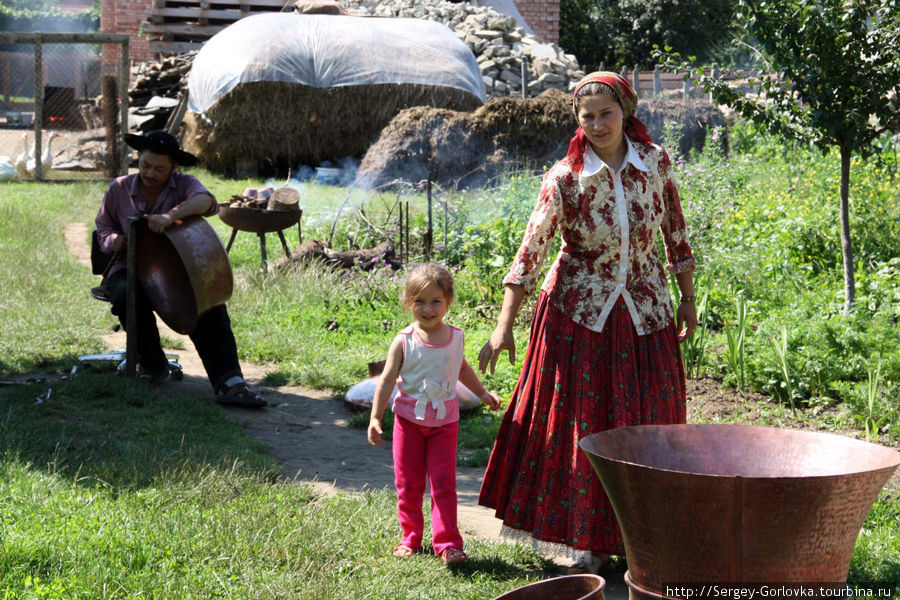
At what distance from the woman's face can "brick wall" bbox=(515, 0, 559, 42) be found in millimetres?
23541

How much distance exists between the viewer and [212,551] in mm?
3557

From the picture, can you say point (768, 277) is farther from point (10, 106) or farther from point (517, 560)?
point (10, 106)

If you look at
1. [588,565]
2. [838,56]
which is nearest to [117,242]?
[588,565]

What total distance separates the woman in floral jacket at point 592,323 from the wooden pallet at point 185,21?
1991 cm

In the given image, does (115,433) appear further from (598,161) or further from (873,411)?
(873,411)

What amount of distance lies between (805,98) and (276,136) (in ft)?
39.7

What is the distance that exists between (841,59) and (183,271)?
463 cm

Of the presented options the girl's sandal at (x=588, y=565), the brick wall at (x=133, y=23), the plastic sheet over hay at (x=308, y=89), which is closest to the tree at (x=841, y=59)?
the girl's sandal at (x=588, y=565)

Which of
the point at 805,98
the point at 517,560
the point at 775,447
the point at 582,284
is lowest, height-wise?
the point at 517,560

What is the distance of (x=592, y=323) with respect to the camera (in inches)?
144

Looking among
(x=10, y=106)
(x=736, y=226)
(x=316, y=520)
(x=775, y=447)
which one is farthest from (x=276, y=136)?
(x=10, y=106)

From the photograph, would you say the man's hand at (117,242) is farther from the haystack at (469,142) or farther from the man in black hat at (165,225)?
the haystack at (469,142)

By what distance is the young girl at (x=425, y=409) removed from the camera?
3.74m

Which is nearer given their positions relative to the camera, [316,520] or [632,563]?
[632,563]
